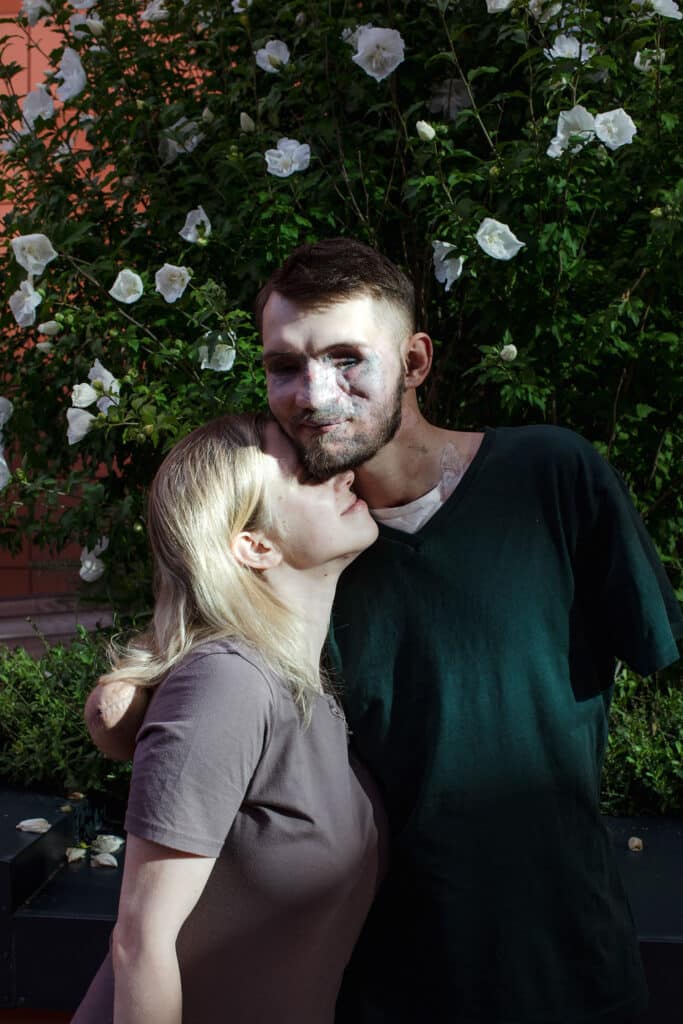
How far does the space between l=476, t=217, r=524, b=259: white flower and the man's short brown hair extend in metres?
1.19

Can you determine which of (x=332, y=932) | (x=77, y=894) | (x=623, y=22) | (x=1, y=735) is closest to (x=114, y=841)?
(x=77, y=894)

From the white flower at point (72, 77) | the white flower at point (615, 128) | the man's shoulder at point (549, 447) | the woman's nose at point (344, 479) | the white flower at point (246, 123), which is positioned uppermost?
the white flower at point (72, 77)

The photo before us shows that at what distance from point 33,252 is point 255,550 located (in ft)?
6.16

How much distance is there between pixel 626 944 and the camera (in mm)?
1651

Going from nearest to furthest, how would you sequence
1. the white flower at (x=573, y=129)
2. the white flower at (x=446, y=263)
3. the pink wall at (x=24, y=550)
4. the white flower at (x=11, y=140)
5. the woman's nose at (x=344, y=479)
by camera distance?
the woman's nose at (x=344, y=479) → the white flower at (x=573, y=129) → the white flower at (x=446, y=263) → the white flower at (x=11, y=140) → the pink wall at (x=24, y=550)

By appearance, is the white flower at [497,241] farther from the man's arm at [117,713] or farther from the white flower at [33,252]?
the man's arm at [117,713]

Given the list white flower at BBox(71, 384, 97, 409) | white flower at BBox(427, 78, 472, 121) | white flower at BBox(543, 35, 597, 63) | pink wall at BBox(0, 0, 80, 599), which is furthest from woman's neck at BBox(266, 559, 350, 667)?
pink wall at BBox(0, 0, 80, 599)

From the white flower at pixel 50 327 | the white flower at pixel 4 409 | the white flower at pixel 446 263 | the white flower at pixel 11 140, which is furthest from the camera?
the white flower at pixel 11 140

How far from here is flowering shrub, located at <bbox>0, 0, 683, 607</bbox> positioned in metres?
2.92

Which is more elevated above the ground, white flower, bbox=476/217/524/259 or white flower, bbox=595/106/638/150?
white flower, bbox=595/106/638/150

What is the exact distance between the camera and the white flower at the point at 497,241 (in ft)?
9.02

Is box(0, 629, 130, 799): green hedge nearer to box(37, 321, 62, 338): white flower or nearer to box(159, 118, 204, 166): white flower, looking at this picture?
box(37, 321, 62, 338): white flower

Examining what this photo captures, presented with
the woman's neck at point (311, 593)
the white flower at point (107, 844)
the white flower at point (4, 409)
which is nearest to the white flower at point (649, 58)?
the woman's neck at point (311, 593)

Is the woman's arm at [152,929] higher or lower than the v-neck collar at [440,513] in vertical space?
lower
